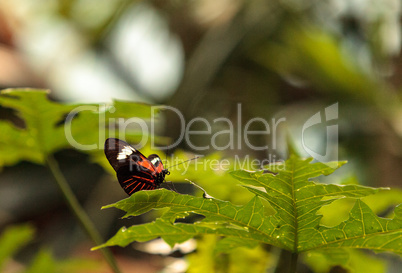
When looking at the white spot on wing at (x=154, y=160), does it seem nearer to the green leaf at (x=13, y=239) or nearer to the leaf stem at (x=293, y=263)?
the leaf stem at (x=293, y=263)

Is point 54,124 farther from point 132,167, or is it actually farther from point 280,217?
point 280,217

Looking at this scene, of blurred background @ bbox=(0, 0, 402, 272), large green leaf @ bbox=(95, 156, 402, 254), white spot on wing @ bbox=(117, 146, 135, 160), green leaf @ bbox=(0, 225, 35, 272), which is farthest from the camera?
blurred background @ bbox=(0, 0, 402, 272)

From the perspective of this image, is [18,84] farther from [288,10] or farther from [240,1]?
[288,10]

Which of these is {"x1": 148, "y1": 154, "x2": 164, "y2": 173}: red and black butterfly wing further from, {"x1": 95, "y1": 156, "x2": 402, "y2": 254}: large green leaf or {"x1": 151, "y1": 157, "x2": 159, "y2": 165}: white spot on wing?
→ {"x1": 95, "y1": 156, "x2": 402, "y2": 254}: large green leaf

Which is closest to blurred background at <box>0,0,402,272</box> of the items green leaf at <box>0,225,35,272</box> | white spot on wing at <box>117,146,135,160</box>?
green leaf at <box>0,225,35,272</box>

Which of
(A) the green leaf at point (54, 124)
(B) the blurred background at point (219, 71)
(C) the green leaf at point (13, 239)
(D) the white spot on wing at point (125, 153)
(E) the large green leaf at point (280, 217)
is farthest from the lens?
(B) the blurred background at point (219, 71)

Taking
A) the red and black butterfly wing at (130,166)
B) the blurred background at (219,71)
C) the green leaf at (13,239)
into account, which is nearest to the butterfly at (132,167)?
the red and black butterfly wing at (130,166)
